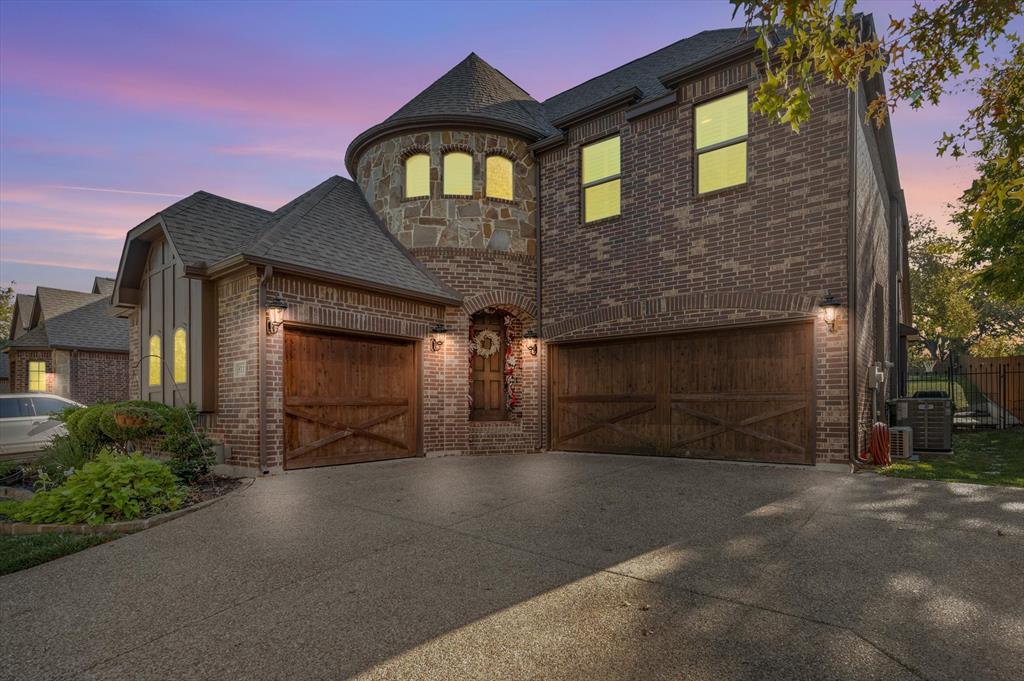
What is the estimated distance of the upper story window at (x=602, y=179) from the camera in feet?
36.6

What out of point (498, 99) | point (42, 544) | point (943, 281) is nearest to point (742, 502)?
point (42, 544)

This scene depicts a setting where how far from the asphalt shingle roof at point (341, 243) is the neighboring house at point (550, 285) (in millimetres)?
75

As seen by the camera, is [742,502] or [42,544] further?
[742,502]

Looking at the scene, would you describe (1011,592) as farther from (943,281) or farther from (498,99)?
(943,281)

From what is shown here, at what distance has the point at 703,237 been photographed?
979cm

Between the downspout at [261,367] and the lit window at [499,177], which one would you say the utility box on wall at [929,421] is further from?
the downspout at [261,367]

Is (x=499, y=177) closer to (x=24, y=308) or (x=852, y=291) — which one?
(x=852, y=291)

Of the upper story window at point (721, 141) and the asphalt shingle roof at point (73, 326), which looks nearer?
the upper story window at point (721, 141)

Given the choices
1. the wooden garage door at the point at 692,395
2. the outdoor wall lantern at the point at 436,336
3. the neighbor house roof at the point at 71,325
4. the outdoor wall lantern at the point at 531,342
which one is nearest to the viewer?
the wooden garage door at the point at 692,395

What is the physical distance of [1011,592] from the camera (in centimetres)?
362

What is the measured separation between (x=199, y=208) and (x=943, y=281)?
34.6 meters

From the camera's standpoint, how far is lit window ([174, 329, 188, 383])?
394 inches

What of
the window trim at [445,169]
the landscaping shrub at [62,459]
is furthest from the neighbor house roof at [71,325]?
the window trim at [445,169]

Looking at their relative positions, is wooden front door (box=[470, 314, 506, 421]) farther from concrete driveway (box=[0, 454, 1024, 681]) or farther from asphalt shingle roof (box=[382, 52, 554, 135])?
concrete driveway (box=[0, 454, 1024, 681])
